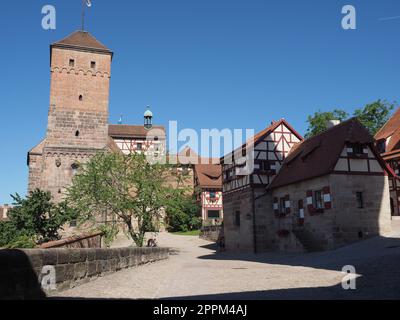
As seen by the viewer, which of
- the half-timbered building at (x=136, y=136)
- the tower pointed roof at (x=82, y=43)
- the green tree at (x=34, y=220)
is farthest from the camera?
the half-timbered building at (x=136, y=136)

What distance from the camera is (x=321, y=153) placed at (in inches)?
878

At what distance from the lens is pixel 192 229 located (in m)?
45.3

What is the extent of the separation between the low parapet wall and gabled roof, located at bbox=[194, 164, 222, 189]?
A: 37138 millimetres

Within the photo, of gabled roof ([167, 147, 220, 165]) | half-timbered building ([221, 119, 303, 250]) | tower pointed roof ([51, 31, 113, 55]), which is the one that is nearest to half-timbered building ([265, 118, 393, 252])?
half-timbered building ([221, 119, 303, 250])

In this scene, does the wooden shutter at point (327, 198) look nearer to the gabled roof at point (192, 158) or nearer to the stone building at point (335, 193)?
the stone building at point (335, 193)

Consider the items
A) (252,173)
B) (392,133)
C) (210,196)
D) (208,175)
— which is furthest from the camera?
(208,175)

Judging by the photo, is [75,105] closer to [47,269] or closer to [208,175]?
[208,175]

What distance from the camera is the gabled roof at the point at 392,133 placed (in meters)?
29.8

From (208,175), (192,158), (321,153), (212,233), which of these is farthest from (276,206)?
(192,158)

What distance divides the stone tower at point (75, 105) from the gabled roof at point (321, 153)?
60.5 feet

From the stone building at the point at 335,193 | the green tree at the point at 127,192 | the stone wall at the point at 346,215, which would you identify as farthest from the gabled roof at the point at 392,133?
the green tree at the point at 127,192

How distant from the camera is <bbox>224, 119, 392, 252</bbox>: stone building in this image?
19.8m

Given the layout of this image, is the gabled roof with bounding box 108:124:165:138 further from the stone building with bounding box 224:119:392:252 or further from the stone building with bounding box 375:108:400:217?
the stone building with bounding box 224:119:392:252

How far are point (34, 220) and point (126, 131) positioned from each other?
39.5 meters
